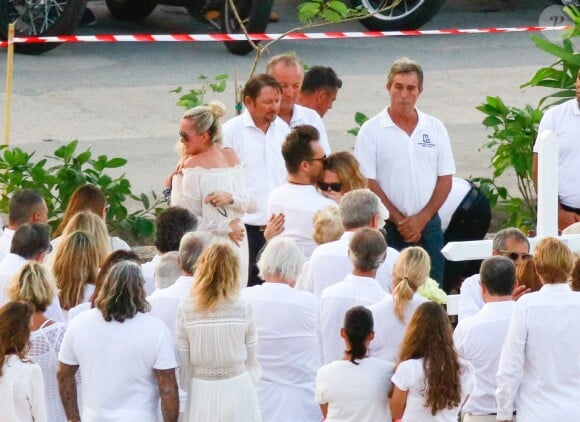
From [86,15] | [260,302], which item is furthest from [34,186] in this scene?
[86,15]

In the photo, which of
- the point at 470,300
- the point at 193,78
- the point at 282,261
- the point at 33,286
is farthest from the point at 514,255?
the point at 193,78

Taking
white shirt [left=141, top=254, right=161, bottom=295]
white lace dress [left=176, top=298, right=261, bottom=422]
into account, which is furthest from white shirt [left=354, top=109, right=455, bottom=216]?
white lace dress [left=176, top=298, right=261, bottom=422]

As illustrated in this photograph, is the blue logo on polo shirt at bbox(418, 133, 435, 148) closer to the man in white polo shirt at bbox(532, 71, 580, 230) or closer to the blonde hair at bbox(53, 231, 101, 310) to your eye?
the man in white polo shirt at bbox(532, 71, 580, 230)

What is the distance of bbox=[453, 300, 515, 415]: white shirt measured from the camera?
26.1 feet

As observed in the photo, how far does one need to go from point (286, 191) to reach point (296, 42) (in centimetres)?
918

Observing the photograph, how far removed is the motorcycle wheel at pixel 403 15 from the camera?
18141mm

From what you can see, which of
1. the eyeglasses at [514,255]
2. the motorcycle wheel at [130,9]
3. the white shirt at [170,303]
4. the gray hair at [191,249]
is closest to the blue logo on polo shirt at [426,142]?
the eyeglasses at [514,255]

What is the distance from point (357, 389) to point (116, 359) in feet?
3.68

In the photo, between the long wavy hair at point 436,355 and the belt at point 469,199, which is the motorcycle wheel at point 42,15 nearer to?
the belt at point 469,199

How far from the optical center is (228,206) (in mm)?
9844

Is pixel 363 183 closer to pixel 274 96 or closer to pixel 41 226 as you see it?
pixel 274 96

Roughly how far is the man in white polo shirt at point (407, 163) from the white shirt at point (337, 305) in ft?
7.65

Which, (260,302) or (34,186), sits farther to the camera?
(34,186)

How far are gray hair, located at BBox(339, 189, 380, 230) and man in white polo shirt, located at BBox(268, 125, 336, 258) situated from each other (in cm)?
64
